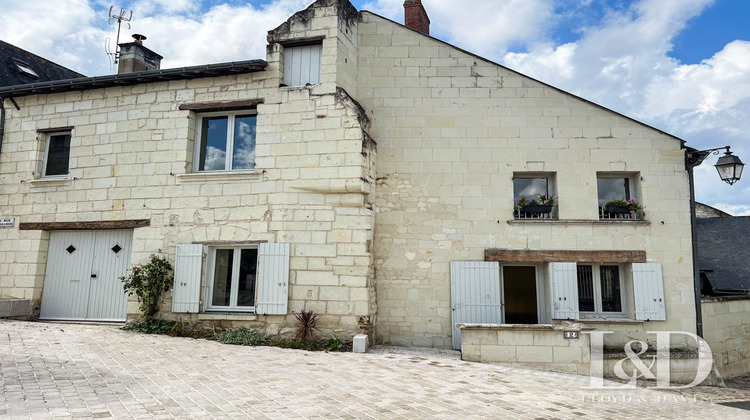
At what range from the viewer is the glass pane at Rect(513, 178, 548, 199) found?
8086mm

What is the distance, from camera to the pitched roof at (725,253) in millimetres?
8797

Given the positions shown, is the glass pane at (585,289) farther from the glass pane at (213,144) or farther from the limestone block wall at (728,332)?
the glass pane at (213,144)

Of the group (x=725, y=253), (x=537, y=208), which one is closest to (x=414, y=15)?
(x=537, y=208)

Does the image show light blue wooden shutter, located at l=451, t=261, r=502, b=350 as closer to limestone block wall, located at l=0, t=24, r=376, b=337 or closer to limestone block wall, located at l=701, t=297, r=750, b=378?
limestone block wall, located at l=0, t=24, r=376, b=337

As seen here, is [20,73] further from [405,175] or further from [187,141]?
[405,175]

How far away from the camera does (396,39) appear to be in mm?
8430

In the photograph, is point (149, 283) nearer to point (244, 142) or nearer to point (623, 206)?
point (244, 142)

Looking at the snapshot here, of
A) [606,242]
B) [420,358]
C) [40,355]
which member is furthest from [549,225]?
[40,355]

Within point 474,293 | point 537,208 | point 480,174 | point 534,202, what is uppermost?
point 480,174

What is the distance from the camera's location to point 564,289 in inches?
294

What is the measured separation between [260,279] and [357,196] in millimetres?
2026

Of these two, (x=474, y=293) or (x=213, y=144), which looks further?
(x=213, y=144)

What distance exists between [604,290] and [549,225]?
150 centimetres

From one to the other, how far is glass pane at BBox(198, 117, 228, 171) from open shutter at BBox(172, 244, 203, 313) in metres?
1.47
